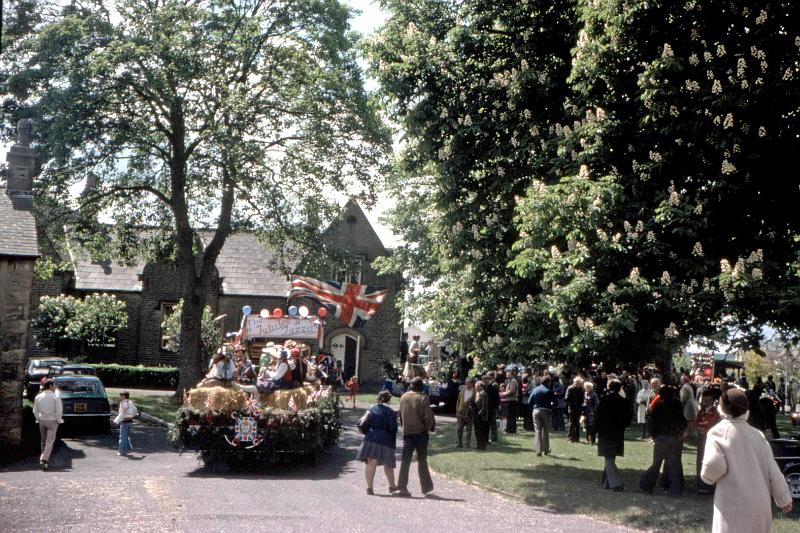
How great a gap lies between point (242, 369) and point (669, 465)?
10235 mm

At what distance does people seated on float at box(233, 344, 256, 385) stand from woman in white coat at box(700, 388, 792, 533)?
12718 millimetres

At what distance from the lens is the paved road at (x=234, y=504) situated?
33.4ft

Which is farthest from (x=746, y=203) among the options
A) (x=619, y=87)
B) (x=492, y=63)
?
(x=492, y=63)

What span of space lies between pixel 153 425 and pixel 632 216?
17.9 meters

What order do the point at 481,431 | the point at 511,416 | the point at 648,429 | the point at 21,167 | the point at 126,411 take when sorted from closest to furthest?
the point at 648,429
the point at 126,411
the point at 481,431
the point at 511,416
the point at 21,167

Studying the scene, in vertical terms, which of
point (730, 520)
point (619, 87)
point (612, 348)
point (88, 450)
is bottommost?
point (88, 450)

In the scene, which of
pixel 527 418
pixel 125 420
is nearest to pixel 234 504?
pixel 125 420

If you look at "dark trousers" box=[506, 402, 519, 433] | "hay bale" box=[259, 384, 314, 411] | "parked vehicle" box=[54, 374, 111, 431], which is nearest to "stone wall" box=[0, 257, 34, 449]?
"parked vehicle" box=[54, 374, 111, 431]

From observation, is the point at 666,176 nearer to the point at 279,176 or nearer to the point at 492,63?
the point at 492,63

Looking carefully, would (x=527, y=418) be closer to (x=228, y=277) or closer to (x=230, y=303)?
(x=230, y=303)

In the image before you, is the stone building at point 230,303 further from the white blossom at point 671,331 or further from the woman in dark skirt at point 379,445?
the white blossom at point 671,331

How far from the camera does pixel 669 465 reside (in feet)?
43.7

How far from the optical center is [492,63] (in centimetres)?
1584

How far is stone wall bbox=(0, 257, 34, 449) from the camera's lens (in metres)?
20.0
